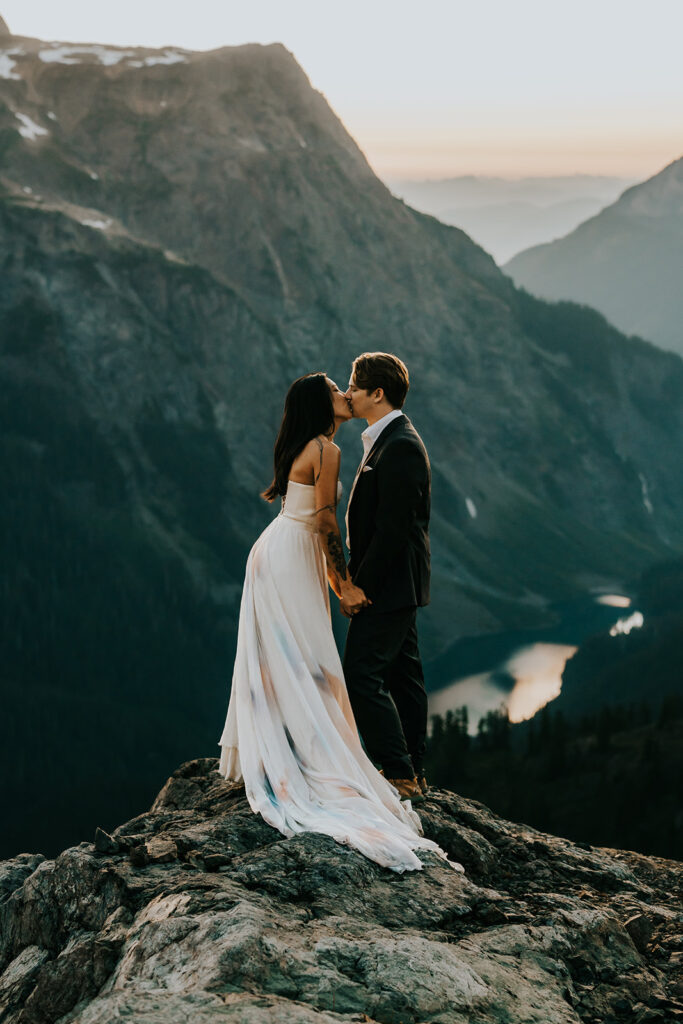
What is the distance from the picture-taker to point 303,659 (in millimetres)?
9328

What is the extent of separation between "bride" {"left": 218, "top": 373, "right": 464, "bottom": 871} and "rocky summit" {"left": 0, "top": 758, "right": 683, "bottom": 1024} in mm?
444

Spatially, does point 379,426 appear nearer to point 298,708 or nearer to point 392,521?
point 392,521

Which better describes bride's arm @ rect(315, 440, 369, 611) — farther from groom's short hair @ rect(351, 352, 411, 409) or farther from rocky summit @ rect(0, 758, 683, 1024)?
rocky summit @ rect(0, 758, 683, 1024)

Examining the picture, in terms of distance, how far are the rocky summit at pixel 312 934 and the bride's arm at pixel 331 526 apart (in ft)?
6.89

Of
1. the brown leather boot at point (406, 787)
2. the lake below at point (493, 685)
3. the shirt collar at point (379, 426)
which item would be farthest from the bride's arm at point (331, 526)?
the lake below at point (493, 685)

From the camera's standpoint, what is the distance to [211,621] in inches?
7352

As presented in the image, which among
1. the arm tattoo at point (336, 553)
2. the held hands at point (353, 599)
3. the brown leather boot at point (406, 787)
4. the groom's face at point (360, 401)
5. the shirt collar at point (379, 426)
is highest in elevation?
the groom's face at point (360, 401)

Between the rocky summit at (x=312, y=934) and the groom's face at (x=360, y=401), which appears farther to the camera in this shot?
the groom's face at (x=360, y=401)

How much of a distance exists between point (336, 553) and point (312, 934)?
3.43m

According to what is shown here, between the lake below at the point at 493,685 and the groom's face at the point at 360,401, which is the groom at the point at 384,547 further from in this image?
the lake below at the point at 493,685

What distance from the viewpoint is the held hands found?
9.25 metres

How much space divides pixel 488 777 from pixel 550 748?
317 inches

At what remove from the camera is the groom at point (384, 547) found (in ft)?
30.0

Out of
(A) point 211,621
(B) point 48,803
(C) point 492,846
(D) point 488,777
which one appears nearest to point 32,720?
(B) point 48,803
